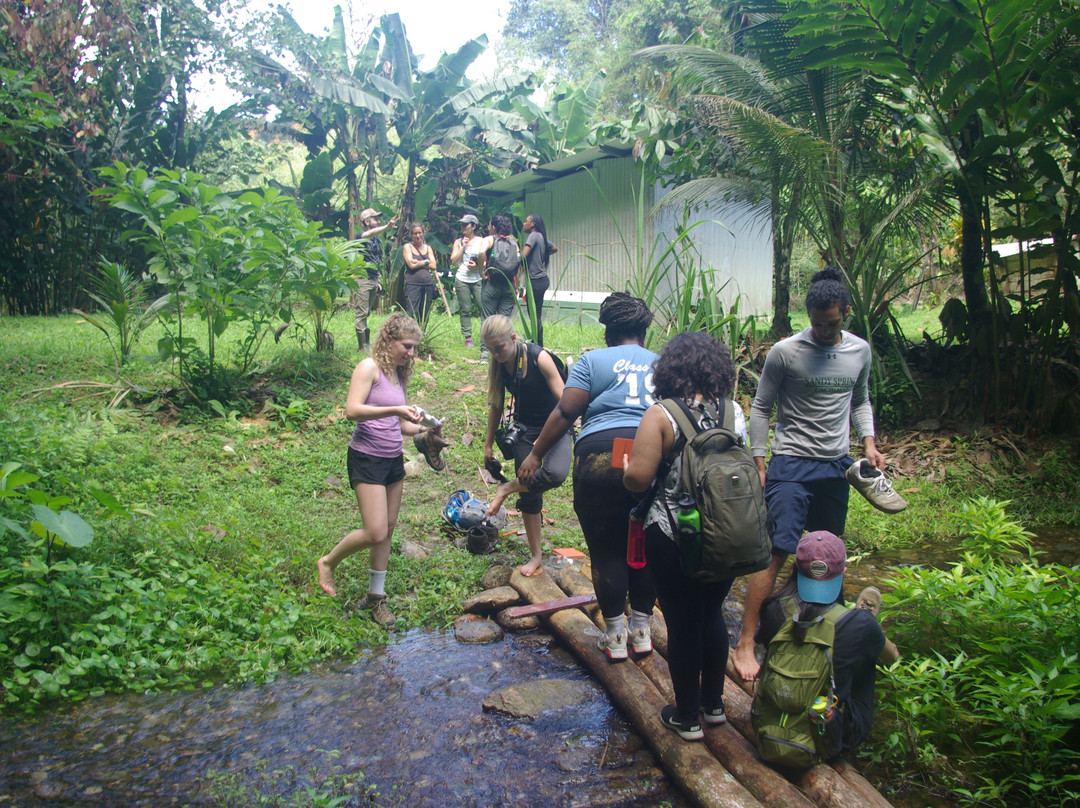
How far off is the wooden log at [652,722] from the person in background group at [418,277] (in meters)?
6.77

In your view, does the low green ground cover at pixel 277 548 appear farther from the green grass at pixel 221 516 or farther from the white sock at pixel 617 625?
the white sock at pixel 617 625

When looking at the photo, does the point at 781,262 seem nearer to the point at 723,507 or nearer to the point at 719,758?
the point at 723,507

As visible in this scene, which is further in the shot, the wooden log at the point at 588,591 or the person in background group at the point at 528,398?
the person in background group at the point at 528,398

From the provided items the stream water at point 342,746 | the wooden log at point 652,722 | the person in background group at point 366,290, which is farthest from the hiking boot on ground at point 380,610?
the person in background group at point 366,290

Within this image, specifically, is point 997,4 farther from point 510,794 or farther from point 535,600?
point 510,794

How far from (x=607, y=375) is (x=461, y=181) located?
15.7 m

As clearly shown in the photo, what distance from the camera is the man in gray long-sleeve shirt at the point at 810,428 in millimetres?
3689

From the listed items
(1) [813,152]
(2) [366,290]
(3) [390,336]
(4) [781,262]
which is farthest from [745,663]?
(2) [366,290]

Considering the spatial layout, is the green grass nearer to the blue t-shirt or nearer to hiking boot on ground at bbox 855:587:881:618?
the blue t-shirt

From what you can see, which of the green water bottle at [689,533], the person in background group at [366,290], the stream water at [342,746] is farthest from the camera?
the person in background group at [366,290]

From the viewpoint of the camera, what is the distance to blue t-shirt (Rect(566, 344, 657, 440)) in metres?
3.60

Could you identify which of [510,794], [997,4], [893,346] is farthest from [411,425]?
[893,346]

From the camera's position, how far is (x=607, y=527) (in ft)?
11.8

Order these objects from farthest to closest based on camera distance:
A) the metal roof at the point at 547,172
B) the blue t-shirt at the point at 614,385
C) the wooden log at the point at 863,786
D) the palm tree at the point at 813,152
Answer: the metal roof at the point at 547,172 → the palm tree at the point at 813,152 → the blue t-shirt at the point at 614,385 → the wooden log at the point at 863,786
